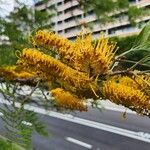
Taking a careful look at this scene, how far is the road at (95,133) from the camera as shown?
722 inches

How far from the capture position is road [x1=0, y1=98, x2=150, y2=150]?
60.1ft

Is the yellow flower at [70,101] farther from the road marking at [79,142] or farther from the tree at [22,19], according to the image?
the road marking at [79,142]

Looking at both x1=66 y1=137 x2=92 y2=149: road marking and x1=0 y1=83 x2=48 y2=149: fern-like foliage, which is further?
x1=66 y1=137 x2=92 y2=149: road marking

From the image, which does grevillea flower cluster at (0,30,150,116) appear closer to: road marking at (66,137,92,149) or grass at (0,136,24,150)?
grass at (0,136,24,150)

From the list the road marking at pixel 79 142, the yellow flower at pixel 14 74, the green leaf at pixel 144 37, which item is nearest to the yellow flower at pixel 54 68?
the green leaf at pixel 144 37

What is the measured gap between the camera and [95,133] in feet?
69.1

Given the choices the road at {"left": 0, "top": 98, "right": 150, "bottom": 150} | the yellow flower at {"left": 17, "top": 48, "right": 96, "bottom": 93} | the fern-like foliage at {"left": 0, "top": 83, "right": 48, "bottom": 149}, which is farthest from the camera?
the road at {"left": 0, "top": 98, "right": 150, "bottom": 150}

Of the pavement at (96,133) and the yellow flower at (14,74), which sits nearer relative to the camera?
the yellow flower at (14,74)

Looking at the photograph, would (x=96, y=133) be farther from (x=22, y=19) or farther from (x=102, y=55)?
(x=102, y=55)

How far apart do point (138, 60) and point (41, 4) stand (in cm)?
596

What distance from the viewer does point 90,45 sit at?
1.33 m

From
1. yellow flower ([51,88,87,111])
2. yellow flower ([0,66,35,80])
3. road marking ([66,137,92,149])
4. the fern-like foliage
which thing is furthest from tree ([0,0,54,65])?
road marking ([66,137,92,149])

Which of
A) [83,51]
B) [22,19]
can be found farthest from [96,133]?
[83,51]

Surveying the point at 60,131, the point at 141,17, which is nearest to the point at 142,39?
the point at 141,17
